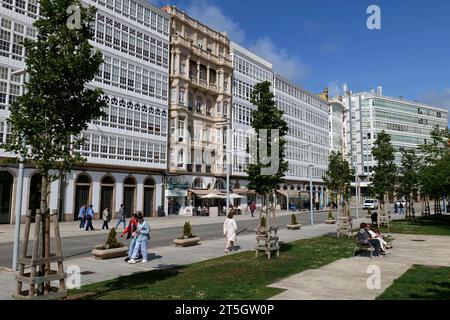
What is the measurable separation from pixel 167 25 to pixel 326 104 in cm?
4886

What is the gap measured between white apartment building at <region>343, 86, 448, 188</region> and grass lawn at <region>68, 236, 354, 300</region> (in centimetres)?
9436

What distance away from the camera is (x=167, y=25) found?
1806 inches

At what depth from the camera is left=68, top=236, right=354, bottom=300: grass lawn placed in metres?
9.12

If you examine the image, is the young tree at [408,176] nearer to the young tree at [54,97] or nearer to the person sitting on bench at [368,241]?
the person sitting on bench at [368,241]

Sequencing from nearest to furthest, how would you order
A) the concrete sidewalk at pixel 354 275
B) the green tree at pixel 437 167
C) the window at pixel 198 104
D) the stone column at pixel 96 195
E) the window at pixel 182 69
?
the concrete sidewalk at pixel 354 275
the green tree at pixel 437 167
the stone column at pixel 96 195
the window at pixel 182 69
the window at pixel 198 104

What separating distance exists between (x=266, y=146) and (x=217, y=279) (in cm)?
654

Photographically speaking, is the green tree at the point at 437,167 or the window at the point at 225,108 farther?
the window at the point at 225,108

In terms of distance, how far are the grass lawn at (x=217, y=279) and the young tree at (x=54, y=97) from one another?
260 cm

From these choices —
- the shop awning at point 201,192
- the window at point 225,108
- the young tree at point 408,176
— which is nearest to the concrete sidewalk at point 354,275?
the young tree at point 408,176

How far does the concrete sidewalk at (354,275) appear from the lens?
9102 millimetres

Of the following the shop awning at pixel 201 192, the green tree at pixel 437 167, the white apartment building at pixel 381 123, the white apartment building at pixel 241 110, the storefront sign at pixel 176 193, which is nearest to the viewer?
the green tree at pixel 437 167

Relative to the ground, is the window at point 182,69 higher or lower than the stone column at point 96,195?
higher

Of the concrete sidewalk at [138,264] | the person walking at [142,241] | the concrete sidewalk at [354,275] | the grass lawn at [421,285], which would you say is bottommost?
the concrete sidewalk at [138,264]
